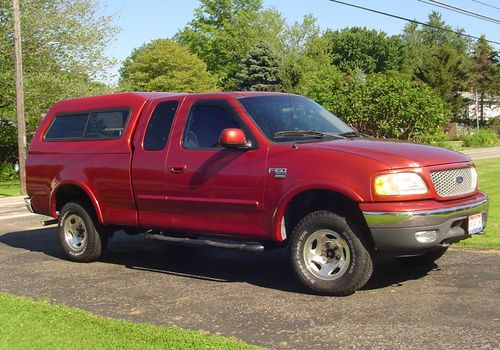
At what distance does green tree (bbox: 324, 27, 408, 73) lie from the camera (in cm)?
8818

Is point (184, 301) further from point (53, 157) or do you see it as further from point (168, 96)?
point (53, 157)

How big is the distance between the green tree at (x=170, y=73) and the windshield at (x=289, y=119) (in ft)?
174

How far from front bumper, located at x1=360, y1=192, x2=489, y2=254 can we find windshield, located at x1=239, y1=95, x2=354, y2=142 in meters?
1.22

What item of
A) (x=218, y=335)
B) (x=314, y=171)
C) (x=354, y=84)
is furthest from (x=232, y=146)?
(x=354, y=84)

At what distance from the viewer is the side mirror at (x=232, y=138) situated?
5973 millimetres

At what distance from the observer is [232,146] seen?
6133 mm

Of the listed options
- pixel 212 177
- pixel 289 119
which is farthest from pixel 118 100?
pixel 289 119

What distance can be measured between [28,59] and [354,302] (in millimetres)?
22559

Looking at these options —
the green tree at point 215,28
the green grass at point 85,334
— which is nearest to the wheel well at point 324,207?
the green grass at point 85,334

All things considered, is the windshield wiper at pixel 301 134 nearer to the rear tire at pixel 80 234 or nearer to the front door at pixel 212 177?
the front door at pixel 212 177

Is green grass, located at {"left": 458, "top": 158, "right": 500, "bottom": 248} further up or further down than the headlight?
further down

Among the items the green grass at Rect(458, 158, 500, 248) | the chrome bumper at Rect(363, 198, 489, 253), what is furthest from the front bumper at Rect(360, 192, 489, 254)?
the green grass at Rect(458, 158, 500, 248)

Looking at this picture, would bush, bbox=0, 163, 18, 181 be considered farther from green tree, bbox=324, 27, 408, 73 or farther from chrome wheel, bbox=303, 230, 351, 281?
green tree, bbox=324, 27, 408, 73

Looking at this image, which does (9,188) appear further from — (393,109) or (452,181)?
(452,181)
